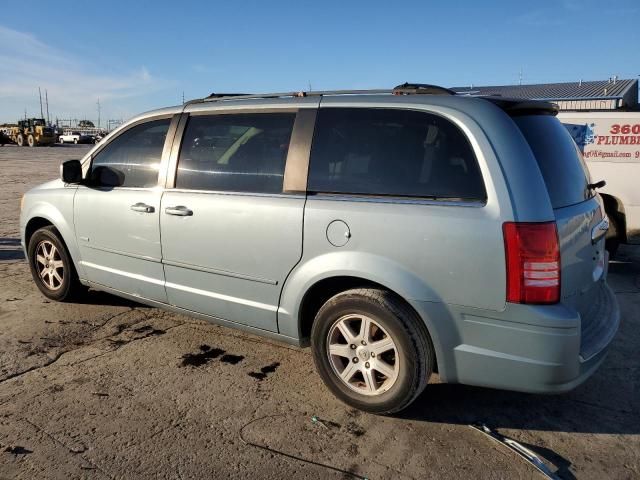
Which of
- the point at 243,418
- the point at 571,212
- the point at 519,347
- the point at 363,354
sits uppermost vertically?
the point at 571,212

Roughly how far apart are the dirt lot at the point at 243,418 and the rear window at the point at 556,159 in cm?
133

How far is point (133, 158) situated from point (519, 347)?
327 centimetres

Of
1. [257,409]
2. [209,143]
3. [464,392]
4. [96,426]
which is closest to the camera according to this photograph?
[96,426]

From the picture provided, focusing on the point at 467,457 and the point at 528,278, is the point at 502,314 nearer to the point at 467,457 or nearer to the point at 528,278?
the point at 528,278

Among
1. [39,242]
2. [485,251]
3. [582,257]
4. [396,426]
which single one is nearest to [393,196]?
[485,251]

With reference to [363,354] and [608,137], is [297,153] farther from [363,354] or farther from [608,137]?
[608,137]

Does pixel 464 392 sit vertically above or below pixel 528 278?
below

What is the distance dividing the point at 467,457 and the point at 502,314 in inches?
30.6

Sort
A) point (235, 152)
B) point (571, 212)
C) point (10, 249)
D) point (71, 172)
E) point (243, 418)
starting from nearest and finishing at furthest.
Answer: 1. point (571, 212)
2. point (243, 418)
3. point (235, 152)
4. point (71, 172)
5. point (10, 249)

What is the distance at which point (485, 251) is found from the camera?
269cm

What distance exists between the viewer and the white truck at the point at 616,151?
24.4 ft

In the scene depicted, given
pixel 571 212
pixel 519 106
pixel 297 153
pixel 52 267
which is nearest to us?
pixel 571 212

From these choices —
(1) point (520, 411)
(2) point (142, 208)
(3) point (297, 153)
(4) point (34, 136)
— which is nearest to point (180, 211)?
(2) point (142, 208)

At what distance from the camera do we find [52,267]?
5059mm
